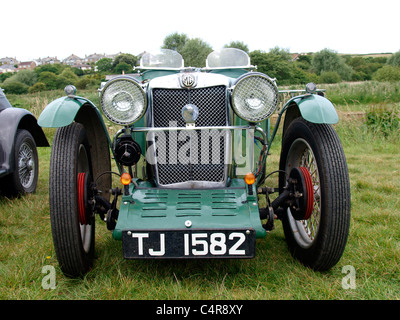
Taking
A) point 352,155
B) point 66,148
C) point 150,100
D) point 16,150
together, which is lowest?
point 352,155

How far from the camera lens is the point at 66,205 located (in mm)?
2080

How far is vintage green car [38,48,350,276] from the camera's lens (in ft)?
6.81

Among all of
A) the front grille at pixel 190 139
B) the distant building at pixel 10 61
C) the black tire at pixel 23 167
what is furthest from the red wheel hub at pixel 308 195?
the distant building at pixel 10 61

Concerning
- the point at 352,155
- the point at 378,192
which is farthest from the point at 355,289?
the point at 352,155

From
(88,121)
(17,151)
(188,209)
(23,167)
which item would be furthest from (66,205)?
(23,167)

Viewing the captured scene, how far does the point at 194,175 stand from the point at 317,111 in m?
0.99

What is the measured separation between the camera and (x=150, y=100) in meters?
2.65

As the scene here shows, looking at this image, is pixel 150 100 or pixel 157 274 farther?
pixel 150 100

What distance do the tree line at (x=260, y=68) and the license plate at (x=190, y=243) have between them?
24.1 m

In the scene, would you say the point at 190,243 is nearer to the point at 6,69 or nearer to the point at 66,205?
the point at 66,205

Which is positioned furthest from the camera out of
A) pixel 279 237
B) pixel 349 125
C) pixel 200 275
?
pixel 349 125

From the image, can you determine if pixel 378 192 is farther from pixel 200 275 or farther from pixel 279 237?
pixel 200 275
